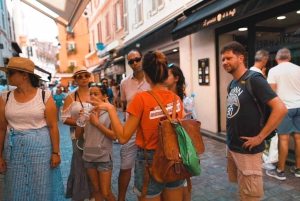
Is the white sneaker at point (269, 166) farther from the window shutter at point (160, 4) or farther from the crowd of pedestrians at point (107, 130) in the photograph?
the window shutter at point (160, 4)

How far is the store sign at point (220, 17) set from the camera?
14.2ft

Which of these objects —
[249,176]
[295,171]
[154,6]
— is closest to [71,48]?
[154,6]

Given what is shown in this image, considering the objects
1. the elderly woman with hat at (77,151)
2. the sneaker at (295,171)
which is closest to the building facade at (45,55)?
the elderly woman with hat at (77,151)

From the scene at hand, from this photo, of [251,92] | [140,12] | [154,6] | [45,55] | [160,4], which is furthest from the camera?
[45,55]

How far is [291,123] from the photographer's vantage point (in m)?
3.65

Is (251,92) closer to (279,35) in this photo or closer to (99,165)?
(99,165)

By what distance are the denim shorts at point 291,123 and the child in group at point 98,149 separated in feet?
9.33

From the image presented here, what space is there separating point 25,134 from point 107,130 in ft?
2.59

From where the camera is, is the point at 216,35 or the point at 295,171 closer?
the point at 295,171

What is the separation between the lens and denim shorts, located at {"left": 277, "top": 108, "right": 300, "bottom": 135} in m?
3.64

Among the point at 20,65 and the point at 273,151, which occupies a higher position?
the point at 20,65

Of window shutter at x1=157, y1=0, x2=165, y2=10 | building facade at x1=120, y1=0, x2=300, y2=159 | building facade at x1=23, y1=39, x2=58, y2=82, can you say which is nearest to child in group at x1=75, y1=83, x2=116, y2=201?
building facade at x1=120, y1=0, x2=300, y2=159

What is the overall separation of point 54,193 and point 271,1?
4.03m

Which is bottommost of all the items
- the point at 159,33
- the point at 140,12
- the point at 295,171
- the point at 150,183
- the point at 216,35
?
the point at 295,171
